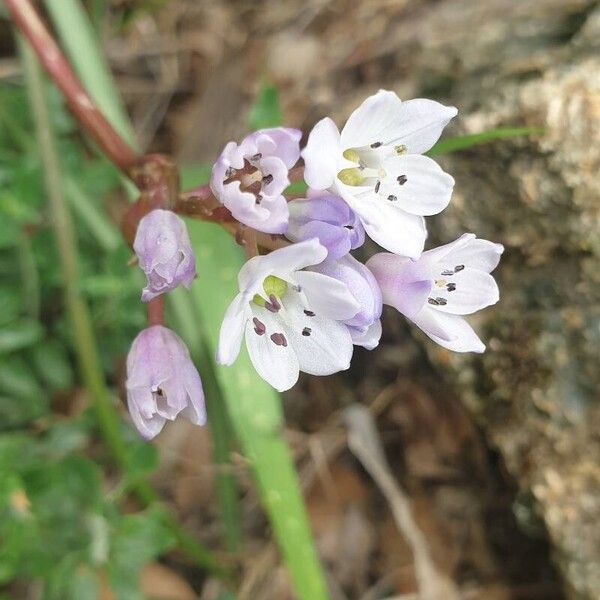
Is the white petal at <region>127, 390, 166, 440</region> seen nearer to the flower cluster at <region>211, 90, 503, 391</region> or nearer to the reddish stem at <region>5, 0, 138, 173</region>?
the flower cluster at <region>211, 90, 503, 391</region>

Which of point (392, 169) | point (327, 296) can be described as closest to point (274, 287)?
point (327, 296)

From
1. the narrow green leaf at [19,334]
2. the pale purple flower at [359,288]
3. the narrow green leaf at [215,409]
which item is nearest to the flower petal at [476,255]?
the pale purple flower at [359,288]

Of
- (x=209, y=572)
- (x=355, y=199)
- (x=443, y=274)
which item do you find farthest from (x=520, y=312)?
Result: (x=209, y=572)

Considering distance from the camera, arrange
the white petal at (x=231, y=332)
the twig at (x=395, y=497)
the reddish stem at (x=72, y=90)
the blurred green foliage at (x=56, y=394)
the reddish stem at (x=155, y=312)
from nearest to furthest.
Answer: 1. the white petal at (x=231, y=332)
2. the reddish stem at (x=155, y=312)
3. the reddish stem at (x=72, y=90)
4. the blurred green foliage at (x=56, y=394)
5. the twig at (x=395, y=497)

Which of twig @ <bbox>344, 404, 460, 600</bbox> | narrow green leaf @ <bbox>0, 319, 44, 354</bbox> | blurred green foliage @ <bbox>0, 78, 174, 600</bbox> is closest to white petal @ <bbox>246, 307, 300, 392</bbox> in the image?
blurred green foliage @ <bbox>0, 78, 174, 600</bbox>

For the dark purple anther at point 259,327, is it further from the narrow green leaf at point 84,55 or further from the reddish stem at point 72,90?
the narrow green leaf at point 84,55

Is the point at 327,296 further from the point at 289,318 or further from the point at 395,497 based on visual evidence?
the point at 395,497

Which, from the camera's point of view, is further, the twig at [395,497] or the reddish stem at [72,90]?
the twig at [395,497]
